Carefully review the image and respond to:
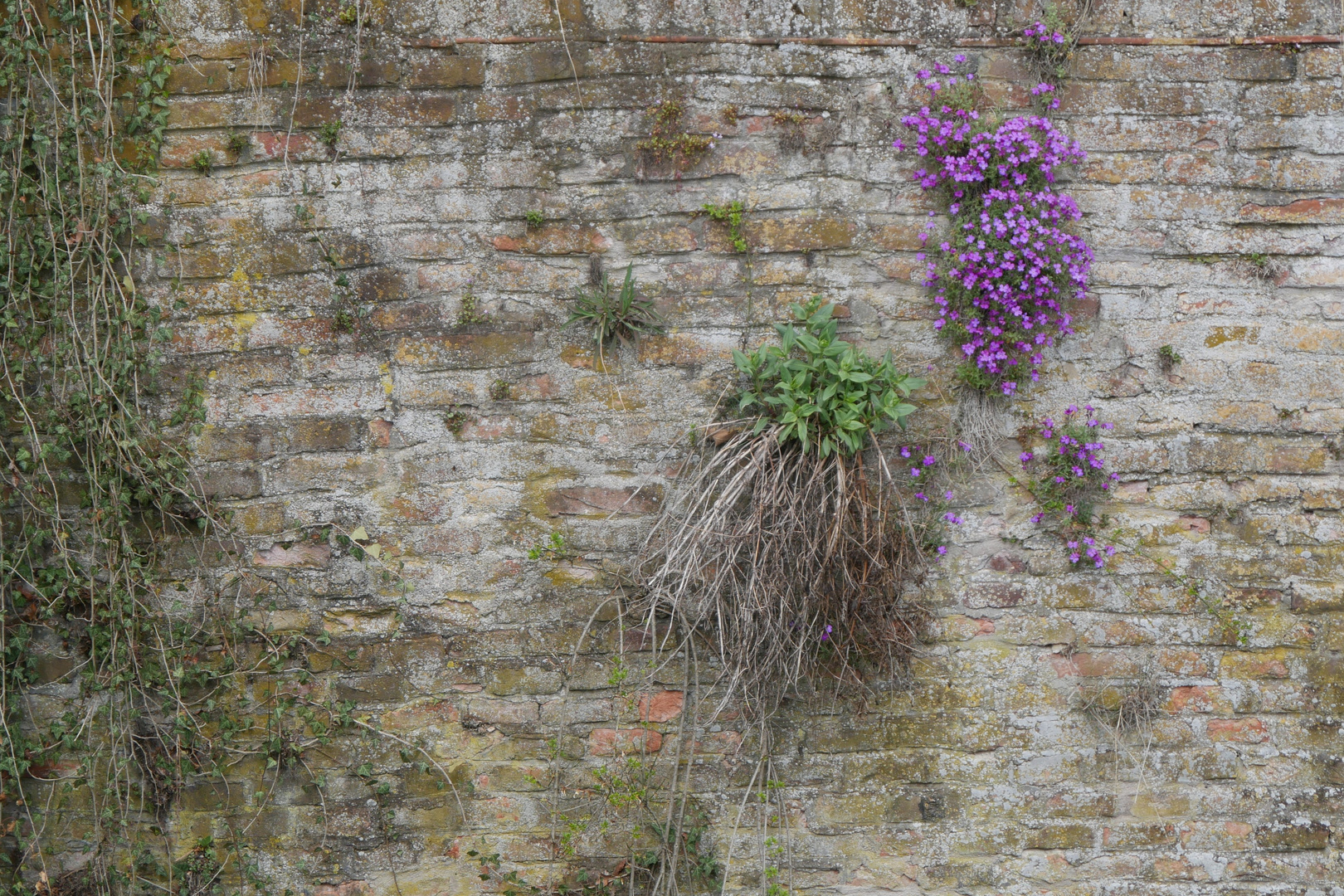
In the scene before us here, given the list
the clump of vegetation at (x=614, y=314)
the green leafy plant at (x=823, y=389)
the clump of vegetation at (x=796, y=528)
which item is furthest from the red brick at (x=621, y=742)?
the clump of vegetation at (x=614, y=314)

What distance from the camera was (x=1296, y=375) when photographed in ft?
9.27

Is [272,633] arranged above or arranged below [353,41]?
below

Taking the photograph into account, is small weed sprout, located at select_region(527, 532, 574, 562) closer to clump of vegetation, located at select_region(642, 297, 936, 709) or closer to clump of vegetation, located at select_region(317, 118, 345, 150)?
clump of vegetation, located at select_region(642, 297, 936, 709)

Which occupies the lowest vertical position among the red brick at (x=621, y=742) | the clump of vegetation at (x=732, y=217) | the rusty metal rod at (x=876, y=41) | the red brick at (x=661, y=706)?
the red brick at (x=621, y=742)

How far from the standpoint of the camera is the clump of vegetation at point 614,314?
2723 millimetres

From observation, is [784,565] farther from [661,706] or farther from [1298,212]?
[1298,212]

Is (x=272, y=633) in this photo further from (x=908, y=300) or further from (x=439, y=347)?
(x=908, y=300)

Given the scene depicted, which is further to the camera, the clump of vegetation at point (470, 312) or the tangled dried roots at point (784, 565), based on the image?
the clump of vegetation at point (470, 312)

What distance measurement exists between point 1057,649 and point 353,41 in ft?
9.43

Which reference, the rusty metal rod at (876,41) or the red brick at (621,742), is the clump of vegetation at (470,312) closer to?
the rusty metal rod at (876,41)

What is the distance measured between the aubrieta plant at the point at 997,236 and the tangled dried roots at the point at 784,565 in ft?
1.65

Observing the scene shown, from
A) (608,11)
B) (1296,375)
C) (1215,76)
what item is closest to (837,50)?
(608,11)

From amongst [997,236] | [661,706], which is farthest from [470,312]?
[997,236]

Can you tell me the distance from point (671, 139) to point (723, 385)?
764 mm
